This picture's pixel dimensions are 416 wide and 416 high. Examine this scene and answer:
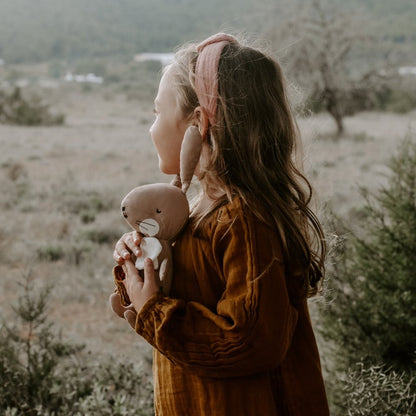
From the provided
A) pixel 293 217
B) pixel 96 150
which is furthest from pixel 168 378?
pixel 96 150

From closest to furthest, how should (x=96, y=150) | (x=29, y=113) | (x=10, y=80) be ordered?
(x=96, y=150) → (x=29, y=113) → (x=10, y=80)

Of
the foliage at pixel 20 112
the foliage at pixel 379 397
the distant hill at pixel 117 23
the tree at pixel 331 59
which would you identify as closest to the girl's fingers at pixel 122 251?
the foliage at pixel 379 397

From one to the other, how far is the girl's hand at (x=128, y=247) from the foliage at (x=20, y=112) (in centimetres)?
2070

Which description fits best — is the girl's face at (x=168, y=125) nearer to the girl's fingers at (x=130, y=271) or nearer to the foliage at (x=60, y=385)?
the girl's fingers at (x=130, y=271)

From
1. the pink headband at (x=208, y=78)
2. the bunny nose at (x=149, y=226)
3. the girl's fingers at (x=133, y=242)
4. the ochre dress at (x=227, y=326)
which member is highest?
the pink headband at (x=208, y=78)

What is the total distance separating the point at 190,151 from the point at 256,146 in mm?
159

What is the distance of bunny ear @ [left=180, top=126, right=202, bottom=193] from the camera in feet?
4.59

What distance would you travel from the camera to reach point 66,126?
21484mm

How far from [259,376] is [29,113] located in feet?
69.6

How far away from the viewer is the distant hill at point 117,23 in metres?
30.3

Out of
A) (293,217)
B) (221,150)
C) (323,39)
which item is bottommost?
(323,39)

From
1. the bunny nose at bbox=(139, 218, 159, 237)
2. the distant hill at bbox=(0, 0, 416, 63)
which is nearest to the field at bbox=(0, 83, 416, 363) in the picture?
the bunny nose at bbox=(139, 218, 159, 237)

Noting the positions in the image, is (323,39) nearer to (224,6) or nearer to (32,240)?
(32,240)

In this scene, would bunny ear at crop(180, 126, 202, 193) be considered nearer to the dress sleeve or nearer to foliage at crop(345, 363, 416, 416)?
the dress sleeve
